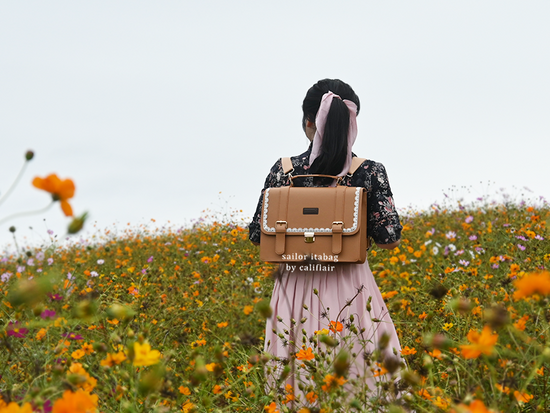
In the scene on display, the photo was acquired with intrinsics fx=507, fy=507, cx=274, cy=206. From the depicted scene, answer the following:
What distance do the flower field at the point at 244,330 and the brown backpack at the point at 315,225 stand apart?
0.32 metres

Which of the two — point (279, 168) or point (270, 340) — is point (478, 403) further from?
point (279, 168)

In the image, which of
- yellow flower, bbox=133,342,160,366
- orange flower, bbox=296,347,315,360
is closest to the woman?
orange flower, bbox=296,347,315,360

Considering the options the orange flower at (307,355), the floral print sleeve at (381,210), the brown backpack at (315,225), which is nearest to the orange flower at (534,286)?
the orange flower at (307,355)

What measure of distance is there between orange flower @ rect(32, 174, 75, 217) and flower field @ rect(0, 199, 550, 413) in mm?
153

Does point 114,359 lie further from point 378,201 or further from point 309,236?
point 378,201

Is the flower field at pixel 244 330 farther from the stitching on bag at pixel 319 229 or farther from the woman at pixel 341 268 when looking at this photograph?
the stitching on bag at pixel 319 229

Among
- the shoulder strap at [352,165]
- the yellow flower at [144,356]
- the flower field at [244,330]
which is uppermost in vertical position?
the shoulder strap at [352,165]

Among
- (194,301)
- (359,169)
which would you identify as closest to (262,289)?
(194,301)

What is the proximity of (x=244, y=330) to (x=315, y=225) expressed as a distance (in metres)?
1.00

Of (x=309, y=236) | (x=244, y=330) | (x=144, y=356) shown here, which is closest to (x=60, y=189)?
(x=144, y=356)

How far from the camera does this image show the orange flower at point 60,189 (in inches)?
42.6

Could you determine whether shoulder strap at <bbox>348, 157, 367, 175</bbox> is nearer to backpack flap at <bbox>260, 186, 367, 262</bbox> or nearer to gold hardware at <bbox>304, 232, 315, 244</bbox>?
backpack flap at <bbox>260, 186, 367, 262</bbox>

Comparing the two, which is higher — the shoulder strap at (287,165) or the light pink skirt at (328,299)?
the shoulder strap at (287,165)

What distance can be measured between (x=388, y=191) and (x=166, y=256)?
12.5 ft
